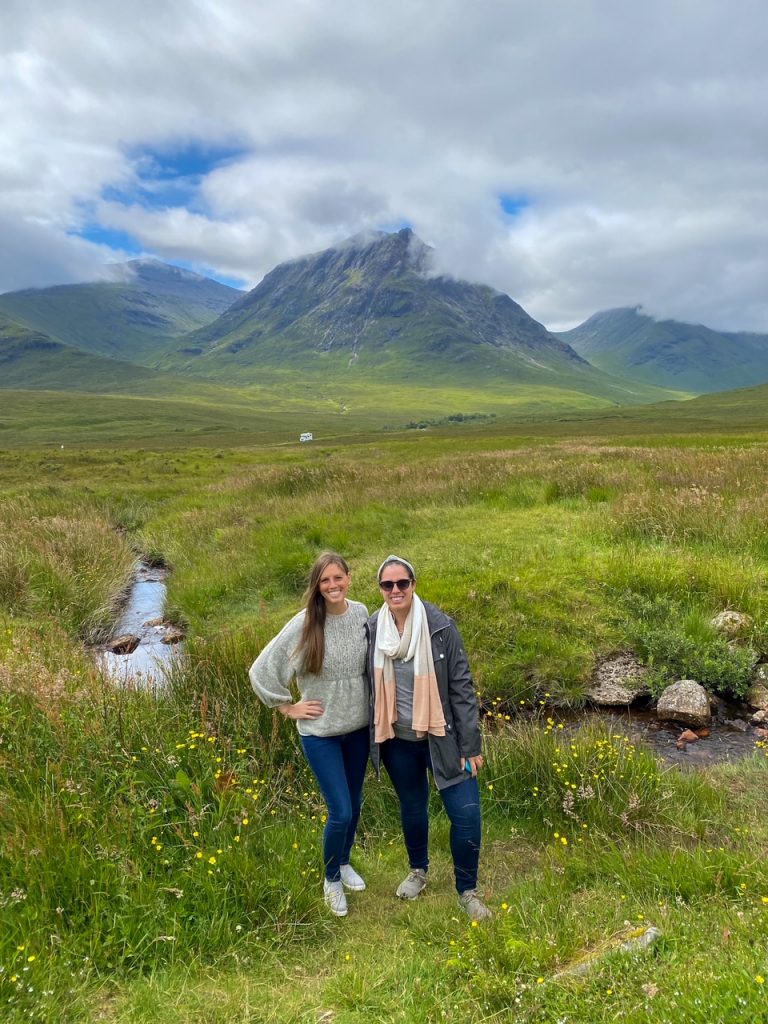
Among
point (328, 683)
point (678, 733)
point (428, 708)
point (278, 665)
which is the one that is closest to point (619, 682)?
point (678, 733)

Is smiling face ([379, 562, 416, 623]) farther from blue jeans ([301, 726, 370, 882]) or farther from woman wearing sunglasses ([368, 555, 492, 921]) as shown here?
blue jeans ([301, 726, 370, 882])

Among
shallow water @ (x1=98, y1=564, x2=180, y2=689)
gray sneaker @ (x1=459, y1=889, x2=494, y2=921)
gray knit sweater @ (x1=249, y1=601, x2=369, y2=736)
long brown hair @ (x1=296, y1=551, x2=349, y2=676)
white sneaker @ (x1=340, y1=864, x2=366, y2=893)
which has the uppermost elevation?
long brown hair @ (x1=296, y1=551, x2=349, y2=676)

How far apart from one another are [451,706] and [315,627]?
3.99 feet

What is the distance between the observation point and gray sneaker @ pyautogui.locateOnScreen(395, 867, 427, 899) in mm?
4535

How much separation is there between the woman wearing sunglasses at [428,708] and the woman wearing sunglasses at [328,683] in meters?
0.25

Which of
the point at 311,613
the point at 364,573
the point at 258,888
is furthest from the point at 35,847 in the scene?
the point at 364,573

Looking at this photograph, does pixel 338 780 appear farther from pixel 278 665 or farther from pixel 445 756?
pixel 278 665

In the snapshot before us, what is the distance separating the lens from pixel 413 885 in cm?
456

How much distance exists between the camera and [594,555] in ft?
37.9

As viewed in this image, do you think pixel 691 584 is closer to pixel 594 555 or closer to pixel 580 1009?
pixel 594 555

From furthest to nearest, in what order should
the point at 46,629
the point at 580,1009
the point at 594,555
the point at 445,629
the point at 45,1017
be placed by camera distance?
the point at 594,555
the point at 46,629
the point at 445,629
the point at 45,1017
the point at 580,1009

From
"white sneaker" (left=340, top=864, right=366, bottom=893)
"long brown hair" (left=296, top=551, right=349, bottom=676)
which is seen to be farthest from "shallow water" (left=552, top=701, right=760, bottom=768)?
"long brown hair" (left=296, top=551, right=349, bottom=676)

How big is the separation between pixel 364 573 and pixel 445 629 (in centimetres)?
761

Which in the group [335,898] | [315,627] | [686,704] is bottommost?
[335,898]
